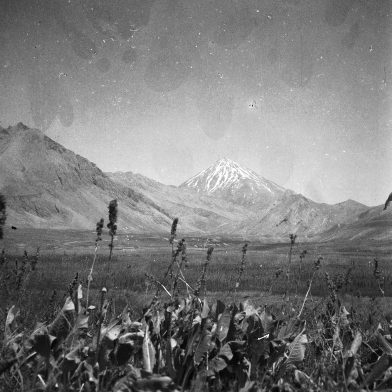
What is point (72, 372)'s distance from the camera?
1.87 m

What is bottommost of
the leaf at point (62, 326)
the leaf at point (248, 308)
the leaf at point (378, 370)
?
the leaf at point (62, 326)

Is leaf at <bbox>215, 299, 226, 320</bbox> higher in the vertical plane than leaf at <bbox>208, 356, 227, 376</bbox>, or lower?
higher

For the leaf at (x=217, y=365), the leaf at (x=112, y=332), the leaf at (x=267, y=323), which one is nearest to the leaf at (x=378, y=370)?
the leaf at (x=267, y=323)

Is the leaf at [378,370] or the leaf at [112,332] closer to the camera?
the leaf at [378,370]

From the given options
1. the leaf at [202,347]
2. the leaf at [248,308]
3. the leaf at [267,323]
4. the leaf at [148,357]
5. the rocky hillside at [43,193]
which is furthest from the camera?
the rocky hillside at [43,193]

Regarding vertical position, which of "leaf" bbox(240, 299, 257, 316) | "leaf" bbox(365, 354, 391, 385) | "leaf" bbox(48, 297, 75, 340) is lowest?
"leaf" bbox(48, 297, 75, 340)

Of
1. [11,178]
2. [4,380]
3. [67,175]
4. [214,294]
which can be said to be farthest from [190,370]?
[67,175]

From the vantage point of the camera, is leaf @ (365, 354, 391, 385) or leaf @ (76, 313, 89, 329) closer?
leaf @ (365, 354, 391, 385)

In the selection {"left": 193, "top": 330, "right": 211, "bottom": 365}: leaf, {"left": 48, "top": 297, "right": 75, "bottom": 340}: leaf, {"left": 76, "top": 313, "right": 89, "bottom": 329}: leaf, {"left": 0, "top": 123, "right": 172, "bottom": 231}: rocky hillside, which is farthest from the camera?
{"left": 0, "top": 123, "right": 172, "bottom": 231}: rocky hillside

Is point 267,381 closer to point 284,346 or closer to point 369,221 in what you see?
point 284,346

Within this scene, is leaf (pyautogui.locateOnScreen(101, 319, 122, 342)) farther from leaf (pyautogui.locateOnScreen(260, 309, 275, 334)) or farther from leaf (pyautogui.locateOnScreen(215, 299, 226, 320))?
leaf (pyautogui.locateOnScreen(260, 309, 275, 334))

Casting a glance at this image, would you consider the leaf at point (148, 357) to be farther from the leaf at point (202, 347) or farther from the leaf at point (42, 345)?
the leaf at point (42, 345)

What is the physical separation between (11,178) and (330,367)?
189 m

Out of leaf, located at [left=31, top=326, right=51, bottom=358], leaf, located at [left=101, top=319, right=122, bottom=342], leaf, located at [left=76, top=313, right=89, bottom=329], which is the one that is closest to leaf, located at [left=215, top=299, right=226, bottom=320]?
leaf, located at [left=101, top=319, right=122, bottom=342]
